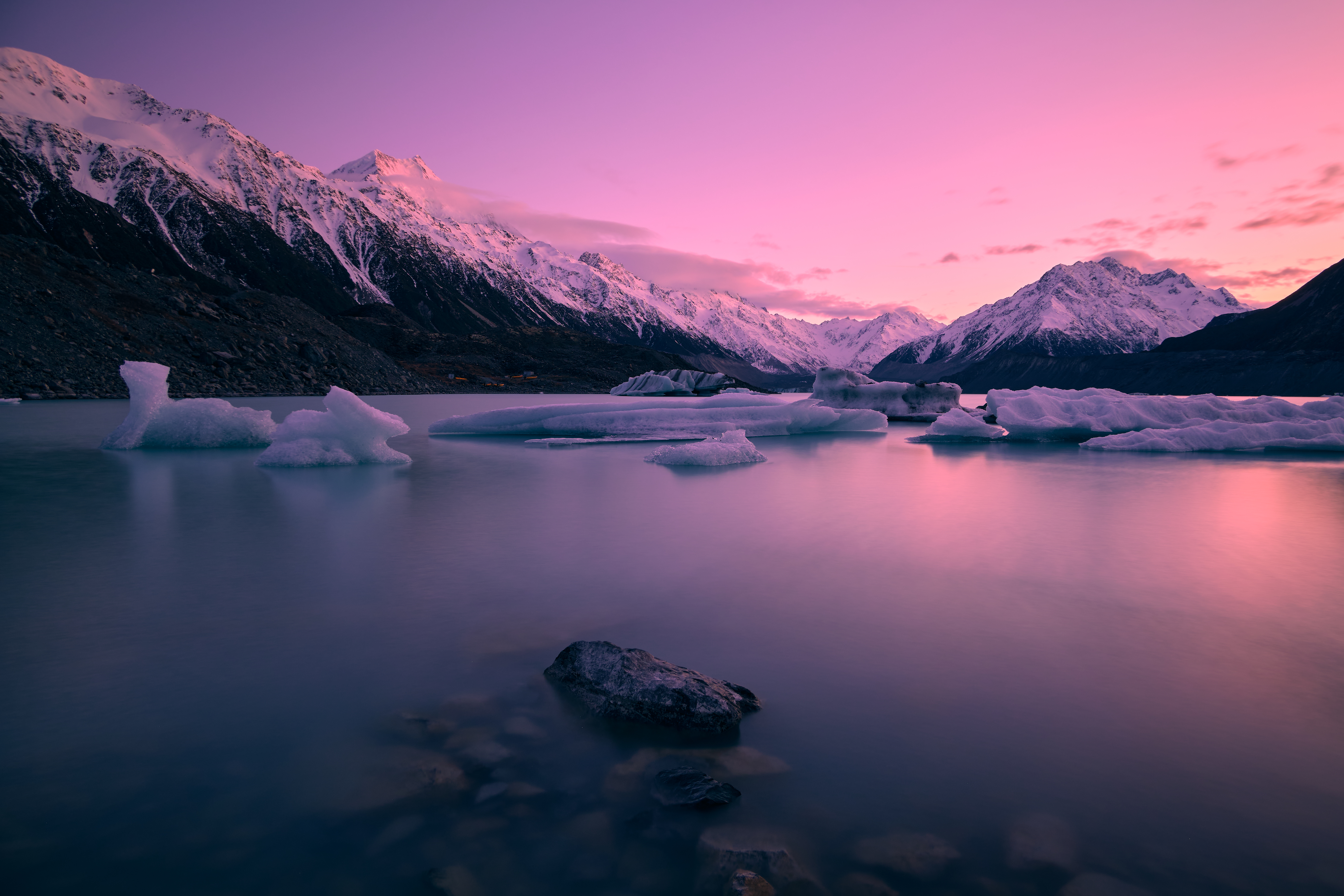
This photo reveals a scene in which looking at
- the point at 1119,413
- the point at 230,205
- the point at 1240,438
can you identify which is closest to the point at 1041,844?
the point at 1240,438

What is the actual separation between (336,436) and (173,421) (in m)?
5.52

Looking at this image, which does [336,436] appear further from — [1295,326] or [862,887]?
[1295,326]

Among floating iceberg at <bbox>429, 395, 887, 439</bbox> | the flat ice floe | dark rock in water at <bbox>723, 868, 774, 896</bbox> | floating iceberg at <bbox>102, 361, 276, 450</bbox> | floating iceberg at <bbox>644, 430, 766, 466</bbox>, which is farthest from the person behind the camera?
the flat ice floe

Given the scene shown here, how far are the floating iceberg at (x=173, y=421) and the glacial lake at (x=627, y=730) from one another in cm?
797

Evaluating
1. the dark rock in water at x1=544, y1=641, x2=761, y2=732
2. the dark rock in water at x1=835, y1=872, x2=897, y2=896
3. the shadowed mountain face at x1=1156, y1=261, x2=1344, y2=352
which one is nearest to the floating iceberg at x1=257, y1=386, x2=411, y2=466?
the dark rock in water at x1=544, y1=641, x2=761, y2=732

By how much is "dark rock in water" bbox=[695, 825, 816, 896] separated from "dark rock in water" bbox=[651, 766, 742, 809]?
15 cm

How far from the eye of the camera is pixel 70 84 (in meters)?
160

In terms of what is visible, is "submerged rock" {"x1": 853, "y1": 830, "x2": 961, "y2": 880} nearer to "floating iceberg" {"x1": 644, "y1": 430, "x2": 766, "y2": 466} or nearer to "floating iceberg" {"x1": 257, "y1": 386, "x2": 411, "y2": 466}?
"floating iceberg" {"x1": 644, "y1": 430, "x2": 766, "y2": 466}

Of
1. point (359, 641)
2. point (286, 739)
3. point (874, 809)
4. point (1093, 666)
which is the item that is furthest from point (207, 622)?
point (1093, 666)

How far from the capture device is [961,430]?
22.1m

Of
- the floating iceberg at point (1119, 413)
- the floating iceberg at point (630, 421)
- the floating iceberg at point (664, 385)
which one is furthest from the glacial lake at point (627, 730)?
the floating iceberg at point (664, 385)

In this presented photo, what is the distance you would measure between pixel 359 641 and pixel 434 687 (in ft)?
3.13

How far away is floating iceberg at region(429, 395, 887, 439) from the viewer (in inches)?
809

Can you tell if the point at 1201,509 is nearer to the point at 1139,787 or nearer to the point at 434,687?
the point at 1139,787
